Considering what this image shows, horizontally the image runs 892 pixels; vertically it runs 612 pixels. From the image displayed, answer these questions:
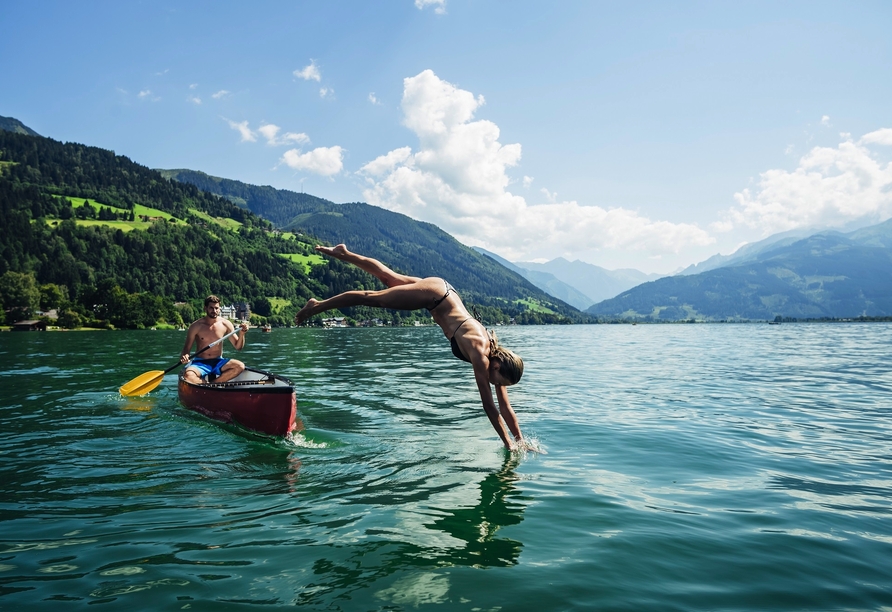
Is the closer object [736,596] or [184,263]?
[736,596]

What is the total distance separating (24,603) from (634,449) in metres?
9.37

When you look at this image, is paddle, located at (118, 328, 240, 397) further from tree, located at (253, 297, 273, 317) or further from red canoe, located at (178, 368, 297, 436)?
tree, located at (253, 297, 273, 317)

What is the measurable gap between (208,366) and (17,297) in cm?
10448

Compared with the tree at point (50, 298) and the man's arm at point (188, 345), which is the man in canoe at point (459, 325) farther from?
the tree at point (50, 298)

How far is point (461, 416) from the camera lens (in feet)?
44.6

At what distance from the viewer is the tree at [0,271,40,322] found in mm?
91625

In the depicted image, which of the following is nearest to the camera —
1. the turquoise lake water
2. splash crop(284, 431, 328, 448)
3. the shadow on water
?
the shadow on water

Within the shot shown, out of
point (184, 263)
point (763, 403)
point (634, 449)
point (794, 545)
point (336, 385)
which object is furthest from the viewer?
point (184, 263)

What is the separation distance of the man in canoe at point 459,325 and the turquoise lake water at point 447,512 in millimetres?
1156

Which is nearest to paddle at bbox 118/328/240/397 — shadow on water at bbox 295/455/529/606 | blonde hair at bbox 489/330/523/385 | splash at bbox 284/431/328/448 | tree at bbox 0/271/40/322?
splash at bbox 284/431/328/448

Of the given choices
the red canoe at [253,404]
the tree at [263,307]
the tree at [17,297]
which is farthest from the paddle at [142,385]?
the tree at [263,307]

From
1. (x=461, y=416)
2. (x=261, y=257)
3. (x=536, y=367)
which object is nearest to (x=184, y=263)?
(x=261, y=257)

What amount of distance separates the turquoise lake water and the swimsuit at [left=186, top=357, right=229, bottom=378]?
4.63 feet

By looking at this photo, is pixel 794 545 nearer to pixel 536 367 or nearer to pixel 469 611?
pixel 469 611
